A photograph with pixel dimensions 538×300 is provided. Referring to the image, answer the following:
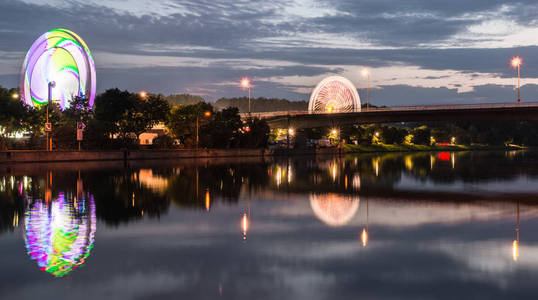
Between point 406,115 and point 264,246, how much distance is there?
88.4 metres

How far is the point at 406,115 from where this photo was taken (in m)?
98.9

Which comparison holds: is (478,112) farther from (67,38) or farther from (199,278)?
Answer: (199,278)

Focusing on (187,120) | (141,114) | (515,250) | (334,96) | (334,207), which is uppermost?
(334,96)

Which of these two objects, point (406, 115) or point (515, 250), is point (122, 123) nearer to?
point (406, 115)

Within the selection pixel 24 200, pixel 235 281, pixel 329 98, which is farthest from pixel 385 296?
pixel 329 98

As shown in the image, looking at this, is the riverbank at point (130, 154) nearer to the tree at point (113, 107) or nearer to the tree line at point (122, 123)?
the tree line at point (122, 123)

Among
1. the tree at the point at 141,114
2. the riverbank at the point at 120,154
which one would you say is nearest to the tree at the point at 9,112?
the tree at the point at 141,114

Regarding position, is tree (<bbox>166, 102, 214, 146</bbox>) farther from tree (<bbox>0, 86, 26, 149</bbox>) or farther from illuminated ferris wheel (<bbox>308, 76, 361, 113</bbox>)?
illuminated ferris wheel (<bbox>308, 76, 361, 113</bbox>)


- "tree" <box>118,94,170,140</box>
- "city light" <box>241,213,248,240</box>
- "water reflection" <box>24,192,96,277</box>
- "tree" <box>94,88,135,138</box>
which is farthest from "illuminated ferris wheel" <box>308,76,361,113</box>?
"city light" <box>241,213,248,240</box>

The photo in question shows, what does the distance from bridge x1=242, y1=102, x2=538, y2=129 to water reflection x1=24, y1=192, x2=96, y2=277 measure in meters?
74.3

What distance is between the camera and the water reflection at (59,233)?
12.2 metres

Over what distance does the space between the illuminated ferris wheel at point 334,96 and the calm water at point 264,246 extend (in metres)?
100

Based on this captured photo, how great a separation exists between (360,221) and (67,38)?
6561cm

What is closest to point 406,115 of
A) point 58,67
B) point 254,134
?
point 254,134
